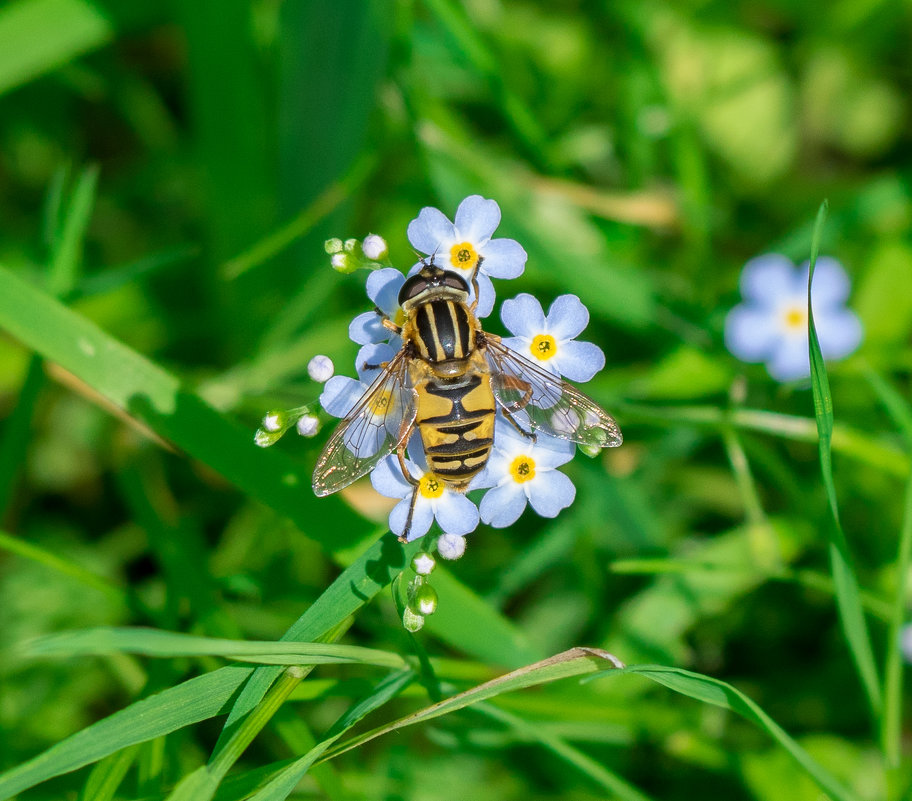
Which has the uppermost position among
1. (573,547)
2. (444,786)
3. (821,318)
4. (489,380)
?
(821,318)

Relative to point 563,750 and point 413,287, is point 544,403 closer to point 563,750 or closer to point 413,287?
point 413,287

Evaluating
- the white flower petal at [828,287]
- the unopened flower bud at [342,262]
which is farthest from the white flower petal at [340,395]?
the white flower petal at [828,287]

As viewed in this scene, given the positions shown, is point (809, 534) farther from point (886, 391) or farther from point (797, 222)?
point (797, 222)

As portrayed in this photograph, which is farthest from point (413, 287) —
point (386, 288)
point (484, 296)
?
point (484, 296)

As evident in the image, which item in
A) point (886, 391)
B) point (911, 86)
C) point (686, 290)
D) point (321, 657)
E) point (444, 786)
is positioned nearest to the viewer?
point (321, 657)

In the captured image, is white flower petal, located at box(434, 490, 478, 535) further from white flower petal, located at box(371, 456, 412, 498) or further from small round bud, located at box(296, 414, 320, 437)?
small round bud, located at box(296, 414, 320, 437)

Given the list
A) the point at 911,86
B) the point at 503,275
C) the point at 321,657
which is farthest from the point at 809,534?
the point at 911,86

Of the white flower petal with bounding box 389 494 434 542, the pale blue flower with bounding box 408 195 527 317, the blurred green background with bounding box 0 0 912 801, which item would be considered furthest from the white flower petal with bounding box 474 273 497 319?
the blurred green background with bounding box 0 0 912 801
